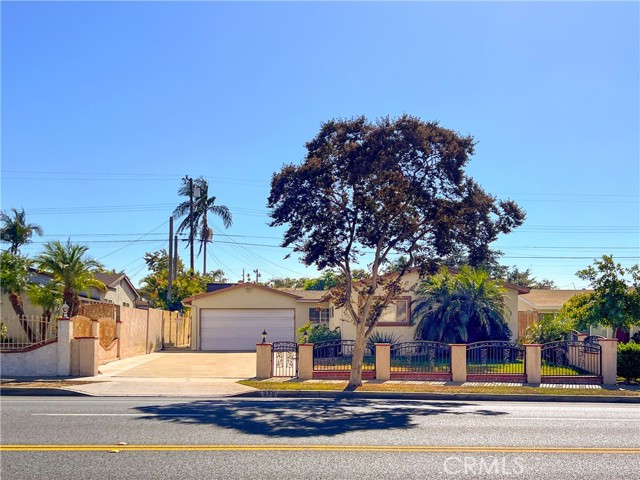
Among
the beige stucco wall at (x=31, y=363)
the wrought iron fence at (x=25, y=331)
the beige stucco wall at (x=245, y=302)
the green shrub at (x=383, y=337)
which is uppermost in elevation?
the beige stucco wall at (x=245, y=302)

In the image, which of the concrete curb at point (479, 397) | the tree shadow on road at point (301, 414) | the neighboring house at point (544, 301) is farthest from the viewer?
the neighboring house at point (544, 301)

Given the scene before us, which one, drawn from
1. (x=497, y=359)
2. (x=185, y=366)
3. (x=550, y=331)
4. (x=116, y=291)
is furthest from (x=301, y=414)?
(x=116, y=291)

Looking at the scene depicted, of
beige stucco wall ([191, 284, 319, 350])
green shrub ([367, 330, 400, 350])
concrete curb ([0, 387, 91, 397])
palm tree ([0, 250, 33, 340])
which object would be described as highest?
palm tree ([0, 250, 33, 340])

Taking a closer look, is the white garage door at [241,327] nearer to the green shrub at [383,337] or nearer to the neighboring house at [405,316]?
the neighboring house at [405,316]

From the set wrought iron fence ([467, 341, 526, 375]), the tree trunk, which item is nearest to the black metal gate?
the tree trunk

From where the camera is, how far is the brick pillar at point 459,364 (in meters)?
20.3

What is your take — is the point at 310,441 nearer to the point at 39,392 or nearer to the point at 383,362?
the point at 39,392

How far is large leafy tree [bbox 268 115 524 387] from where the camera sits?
18125mm

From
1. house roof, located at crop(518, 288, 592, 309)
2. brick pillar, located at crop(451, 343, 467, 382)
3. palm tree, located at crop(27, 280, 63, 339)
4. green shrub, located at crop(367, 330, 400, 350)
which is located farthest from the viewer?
house roof, located at crop(518, 288, 592, 309)

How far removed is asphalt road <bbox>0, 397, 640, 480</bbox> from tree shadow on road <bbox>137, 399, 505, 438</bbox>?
2cm

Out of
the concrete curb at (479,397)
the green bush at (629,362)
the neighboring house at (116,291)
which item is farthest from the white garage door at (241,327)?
the green bush at (629,362)

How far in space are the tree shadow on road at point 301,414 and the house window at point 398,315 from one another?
40.5 ft

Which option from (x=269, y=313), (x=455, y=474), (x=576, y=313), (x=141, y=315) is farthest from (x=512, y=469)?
(x=269, y=313)

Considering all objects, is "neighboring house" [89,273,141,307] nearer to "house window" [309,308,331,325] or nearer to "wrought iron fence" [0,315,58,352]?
"wrought iron fence" [0,315,58,352]
